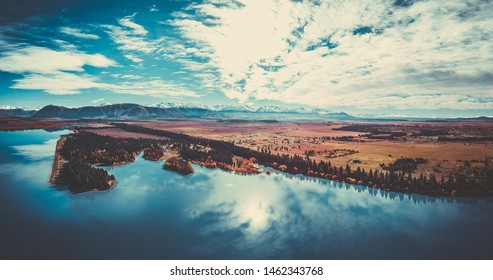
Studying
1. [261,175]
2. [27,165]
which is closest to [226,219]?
[261,175]

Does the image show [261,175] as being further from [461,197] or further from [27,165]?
[27,165]

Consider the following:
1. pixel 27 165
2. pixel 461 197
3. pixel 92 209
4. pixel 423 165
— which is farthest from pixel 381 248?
pixel 27 165

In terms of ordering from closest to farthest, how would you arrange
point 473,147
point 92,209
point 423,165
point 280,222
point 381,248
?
1. point 381,248
2. point 280,222
3. point 92,209
4. point 423,165
5. point 473,147

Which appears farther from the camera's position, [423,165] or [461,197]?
[423,165]

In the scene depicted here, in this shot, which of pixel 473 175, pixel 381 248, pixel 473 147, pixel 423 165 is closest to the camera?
pixel 381 248

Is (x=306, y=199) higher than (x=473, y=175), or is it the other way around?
(x=473, y=175)

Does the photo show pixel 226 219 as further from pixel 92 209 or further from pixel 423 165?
pixel 423 165
